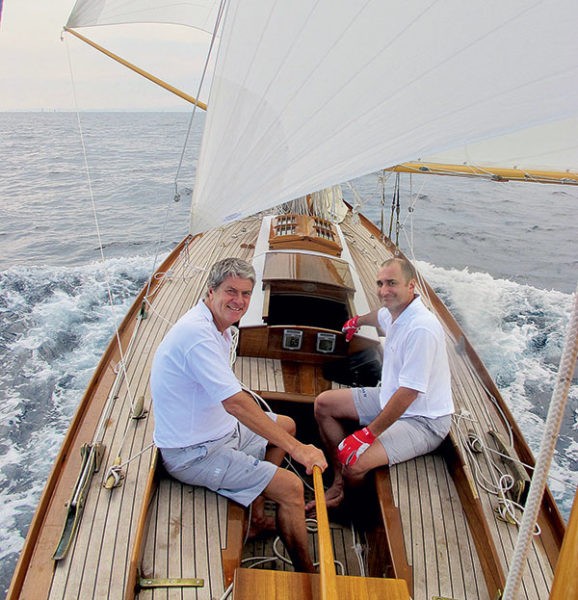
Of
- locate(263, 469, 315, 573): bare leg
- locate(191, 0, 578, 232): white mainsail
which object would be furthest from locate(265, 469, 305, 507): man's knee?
locate(191, 0, 578, 232): white mainsail

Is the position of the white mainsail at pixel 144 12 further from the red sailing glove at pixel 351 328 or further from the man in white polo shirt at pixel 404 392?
the man in white polo shirt at pixel 404 392

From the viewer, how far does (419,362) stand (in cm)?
253

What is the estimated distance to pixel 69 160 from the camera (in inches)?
989

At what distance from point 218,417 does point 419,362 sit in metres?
1.05

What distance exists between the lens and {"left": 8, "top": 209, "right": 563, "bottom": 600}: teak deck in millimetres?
2197

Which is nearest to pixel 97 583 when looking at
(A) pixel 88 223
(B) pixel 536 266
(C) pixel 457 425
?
(C) pixel 457 425

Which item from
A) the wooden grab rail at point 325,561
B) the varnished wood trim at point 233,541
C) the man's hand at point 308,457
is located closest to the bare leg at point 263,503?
A: the varnished wood trim at point 233,541

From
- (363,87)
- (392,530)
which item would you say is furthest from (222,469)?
(363,87)

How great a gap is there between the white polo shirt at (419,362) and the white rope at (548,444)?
1.46 m

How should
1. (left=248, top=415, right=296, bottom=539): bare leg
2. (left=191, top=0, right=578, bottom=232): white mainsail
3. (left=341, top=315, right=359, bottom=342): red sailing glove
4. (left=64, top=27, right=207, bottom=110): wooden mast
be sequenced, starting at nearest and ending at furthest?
(left=191, top=0, right=578, bottom=232): white mainsail < (left=248, top=415, right=296, bottom=539): bare leg < (left=341, top=315, right=359, bottom=342): red sailing glove < (left=64, top=27, right=207, bottom=110): wooden mast

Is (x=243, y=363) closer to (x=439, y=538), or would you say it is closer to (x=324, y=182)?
(x=439, y=538)

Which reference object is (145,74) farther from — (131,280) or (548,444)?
(548,444)

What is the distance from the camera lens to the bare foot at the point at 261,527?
2.72 meters

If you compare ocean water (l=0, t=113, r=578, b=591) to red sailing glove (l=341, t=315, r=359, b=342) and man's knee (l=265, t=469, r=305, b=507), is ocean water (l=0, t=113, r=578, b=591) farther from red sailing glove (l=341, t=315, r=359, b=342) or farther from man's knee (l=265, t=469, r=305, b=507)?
man's knee (l=265, t=469, r=305, b=507)
